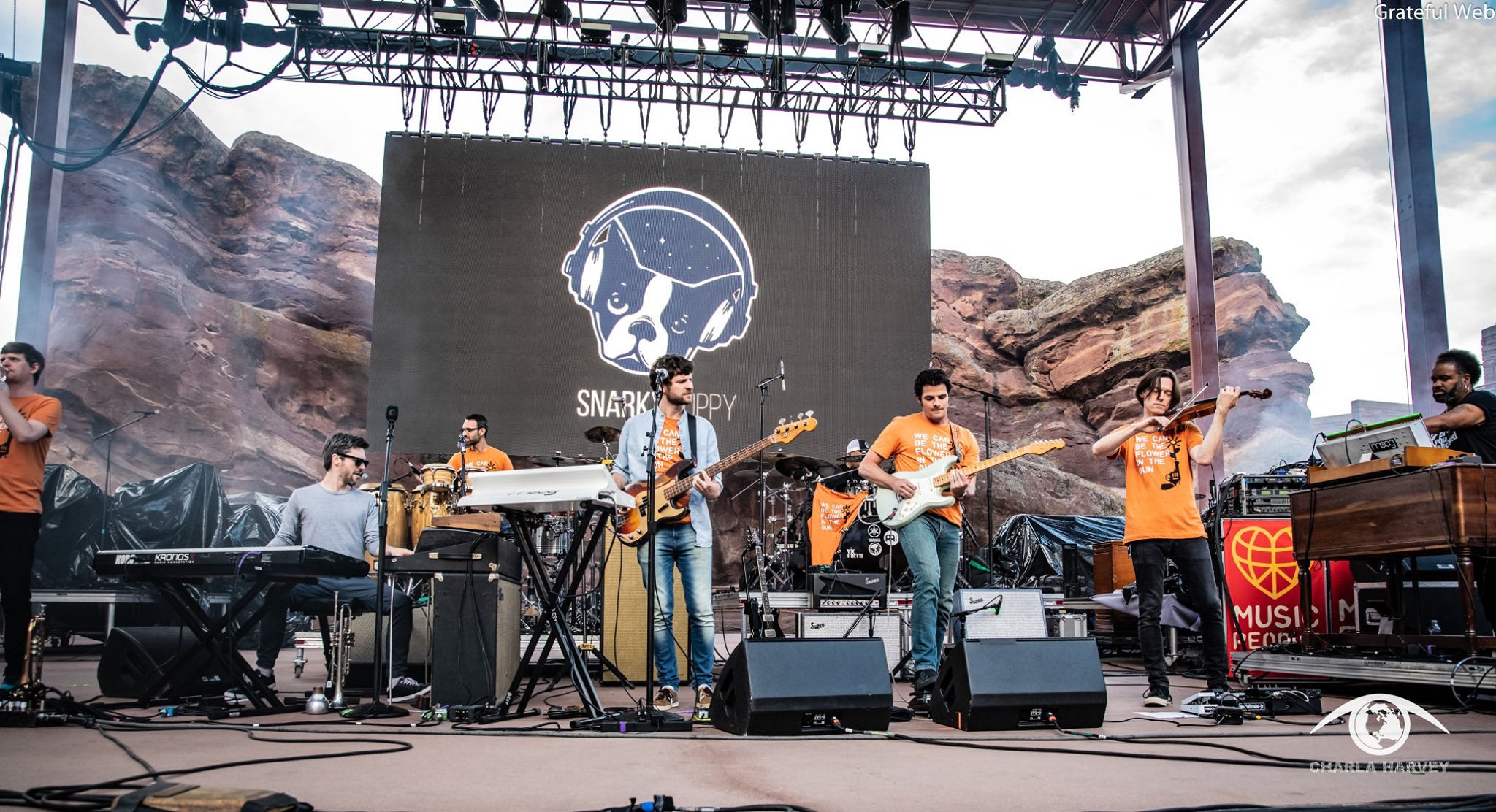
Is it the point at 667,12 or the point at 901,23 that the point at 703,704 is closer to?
the point at 667,12

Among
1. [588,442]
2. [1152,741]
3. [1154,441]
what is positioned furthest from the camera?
[588,442]

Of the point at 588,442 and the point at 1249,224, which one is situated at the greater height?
the point at 1249,224

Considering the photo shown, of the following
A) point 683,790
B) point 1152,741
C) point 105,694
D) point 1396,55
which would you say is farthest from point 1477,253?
point 105,694

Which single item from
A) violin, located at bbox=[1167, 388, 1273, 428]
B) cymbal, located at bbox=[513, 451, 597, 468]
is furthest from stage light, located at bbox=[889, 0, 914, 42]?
violin, located at bbox=[1167, 388, 1273, 428]

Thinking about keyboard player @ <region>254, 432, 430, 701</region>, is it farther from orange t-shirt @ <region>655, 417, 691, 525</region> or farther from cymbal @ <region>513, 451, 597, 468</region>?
cymbal @ <region>513, 451, 597, 468</region>

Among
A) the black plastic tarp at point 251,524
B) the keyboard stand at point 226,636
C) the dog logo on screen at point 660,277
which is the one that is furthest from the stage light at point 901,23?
the black plastic tarp at point 251,524

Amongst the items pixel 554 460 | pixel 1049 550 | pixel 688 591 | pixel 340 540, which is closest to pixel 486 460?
pixel 340 540

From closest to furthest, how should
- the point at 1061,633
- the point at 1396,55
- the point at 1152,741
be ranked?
the point at 1152,741
the point at 1061,633
the point at 1396,55

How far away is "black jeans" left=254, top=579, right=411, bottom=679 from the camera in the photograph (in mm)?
5746

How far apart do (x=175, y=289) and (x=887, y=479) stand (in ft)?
45.5

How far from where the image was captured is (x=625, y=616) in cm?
709

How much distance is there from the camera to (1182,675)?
7.31m

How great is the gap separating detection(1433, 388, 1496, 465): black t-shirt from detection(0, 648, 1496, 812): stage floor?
1.62 m

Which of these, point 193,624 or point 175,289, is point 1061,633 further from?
point 175,289
